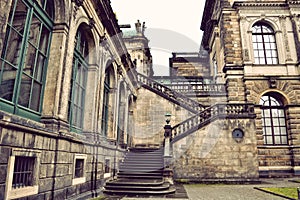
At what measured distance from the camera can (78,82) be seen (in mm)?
8000

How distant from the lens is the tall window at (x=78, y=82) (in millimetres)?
7375

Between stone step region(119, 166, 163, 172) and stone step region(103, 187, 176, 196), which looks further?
stone step region(119, 166, 163, 172)

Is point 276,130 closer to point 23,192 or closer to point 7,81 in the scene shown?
point 23,192

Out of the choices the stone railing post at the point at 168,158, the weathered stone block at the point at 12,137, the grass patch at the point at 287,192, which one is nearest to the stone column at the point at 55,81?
the weathered stone block at the point at 12,137

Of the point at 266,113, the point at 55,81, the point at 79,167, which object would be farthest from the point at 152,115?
the point at 55,81

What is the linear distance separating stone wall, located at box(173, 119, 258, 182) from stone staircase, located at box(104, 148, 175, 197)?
141cm

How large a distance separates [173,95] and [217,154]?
593cm

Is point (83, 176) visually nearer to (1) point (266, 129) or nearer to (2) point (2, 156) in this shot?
(2) point (2, 156)

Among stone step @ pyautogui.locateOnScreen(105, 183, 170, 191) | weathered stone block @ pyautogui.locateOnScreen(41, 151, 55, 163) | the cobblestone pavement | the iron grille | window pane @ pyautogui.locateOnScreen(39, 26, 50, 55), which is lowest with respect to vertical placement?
the cobblestone pavement

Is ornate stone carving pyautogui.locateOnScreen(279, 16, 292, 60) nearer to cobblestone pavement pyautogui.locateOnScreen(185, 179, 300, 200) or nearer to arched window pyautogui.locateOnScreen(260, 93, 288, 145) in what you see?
arched window pyautogui.locateOnScreen(260, 93, 288, 145)

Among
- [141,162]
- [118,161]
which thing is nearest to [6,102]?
[118,161]

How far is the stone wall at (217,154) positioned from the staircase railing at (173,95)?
Result: 3628 millimetres

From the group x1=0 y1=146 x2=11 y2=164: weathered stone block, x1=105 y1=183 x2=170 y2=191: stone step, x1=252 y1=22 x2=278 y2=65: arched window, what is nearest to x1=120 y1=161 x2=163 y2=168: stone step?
x1=105 y1=183 x2=170 y2=191: stone step

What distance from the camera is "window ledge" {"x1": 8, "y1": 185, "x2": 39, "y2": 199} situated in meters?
4.13
